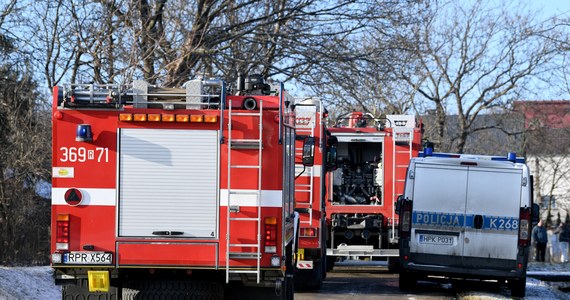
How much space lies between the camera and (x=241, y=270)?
9.87 metres

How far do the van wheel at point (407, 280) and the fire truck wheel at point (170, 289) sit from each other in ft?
21.9

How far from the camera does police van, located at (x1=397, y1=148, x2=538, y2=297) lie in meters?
15.4

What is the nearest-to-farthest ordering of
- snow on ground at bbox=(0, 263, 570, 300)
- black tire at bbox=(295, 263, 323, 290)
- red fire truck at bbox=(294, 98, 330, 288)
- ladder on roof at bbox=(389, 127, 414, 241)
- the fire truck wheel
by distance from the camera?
the fire truck wheel < snow on ground at bbox=(0, 263, 570, 300) < red fire truck at bbox=(294, 98, 330, 288) < black tire at bbox=(295, 263, 323, 290) < ladder on roof at bbox=(389, 127, 414, 241)

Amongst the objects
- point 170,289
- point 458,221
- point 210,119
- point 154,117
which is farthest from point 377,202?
point 154,117

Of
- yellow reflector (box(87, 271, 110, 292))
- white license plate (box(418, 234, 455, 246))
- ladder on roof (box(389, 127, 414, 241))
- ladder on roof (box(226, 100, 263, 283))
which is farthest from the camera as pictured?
ladder on roof (box(389, 127, 414, 241))

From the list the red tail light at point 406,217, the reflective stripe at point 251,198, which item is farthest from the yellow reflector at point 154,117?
the red tail light at point 406,217

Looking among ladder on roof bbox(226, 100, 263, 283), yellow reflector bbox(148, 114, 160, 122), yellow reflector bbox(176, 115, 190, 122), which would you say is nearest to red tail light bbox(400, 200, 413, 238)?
ladder on roof bbox(226, 100, 263, 283)

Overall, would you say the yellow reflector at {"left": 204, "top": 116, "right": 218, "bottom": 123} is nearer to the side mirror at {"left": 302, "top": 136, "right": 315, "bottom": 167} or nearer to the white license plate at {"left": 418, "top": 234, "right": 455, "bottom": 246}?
the side mirror at {"left": 302, "top": 136, "right": 315, "bottom": 167}

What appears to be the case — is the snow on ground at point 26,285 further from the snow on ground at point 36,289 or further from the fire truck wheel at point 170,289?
the fire truck wheel at point 170,289

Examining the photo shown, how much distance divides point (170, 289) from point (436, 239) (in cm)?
664

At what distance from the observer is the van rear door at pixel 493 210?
15.3 m

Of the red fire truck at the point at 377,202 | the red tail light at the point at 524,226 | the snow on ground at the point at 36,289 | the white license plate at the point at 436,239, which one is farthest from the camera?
the red fire truck at the point at 377,202

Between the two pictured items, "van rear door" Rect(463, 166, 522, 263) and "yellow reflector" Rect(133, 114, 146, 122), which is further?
"van rear door" Rect(463, 166, 522, 263)

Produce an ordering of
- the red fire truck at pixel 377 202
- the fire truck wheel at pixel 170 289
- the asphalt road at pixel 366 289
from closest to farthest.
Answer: the fire truck wheel at pixel 170 289 < the asphalt road at pixel 366 289 < the red fire truck at pixel 377 202
